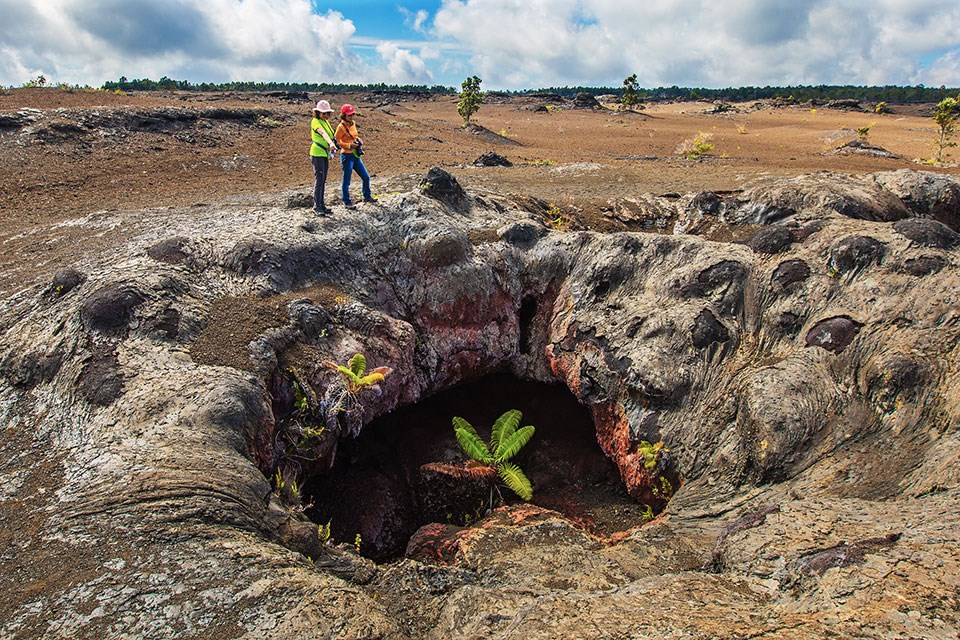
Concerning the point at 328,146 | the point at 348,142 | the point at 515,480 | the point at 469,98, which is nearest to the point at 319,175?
the point at 328,146

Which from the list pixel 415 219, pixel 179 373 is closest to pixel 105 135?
pixel 415 219

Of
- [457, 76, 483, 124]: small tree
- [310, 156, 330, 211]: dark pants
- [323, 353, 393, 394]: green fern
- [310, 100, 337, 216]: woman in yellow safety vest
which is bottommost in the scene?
[323, 353, 393, 394]: green fern

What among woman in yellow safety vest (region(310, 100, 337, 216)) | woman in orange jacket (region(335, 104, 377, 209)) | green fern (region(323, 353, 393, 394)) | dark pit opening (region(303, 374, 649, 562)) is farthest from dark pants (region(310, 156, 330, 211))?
dark pit opening (region(303, 374, 649, 562))

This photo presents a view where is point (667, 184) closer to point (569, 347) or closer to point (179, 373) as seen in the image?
point (569, 347)

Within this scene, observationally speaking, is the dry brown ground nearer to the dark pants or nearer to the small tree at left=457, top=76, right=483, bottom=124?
the dark pants

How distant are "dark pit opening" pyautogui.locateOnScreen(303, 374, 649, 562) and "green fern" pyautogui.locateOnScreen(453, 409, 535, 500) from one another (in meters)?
0.71

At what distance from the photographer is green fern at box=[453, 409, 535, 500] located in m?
12.7

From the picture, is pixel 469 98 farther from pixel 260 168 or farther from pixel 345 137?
pixel 345 137

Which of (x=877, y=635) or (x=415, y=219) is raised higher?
(x=415, y=219)

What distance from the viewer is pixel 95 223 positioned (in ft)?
56.4

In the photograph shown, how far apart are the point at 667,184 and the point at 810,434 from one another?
15277 millimetres

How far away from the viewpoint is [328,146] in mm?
13891

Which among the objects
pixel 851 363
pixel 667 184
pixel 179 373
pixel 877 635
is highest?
pixel 667 184

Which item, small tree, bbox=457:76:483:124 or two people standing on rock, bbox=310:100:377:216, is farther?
small tree, bbox=457:76:483:124
